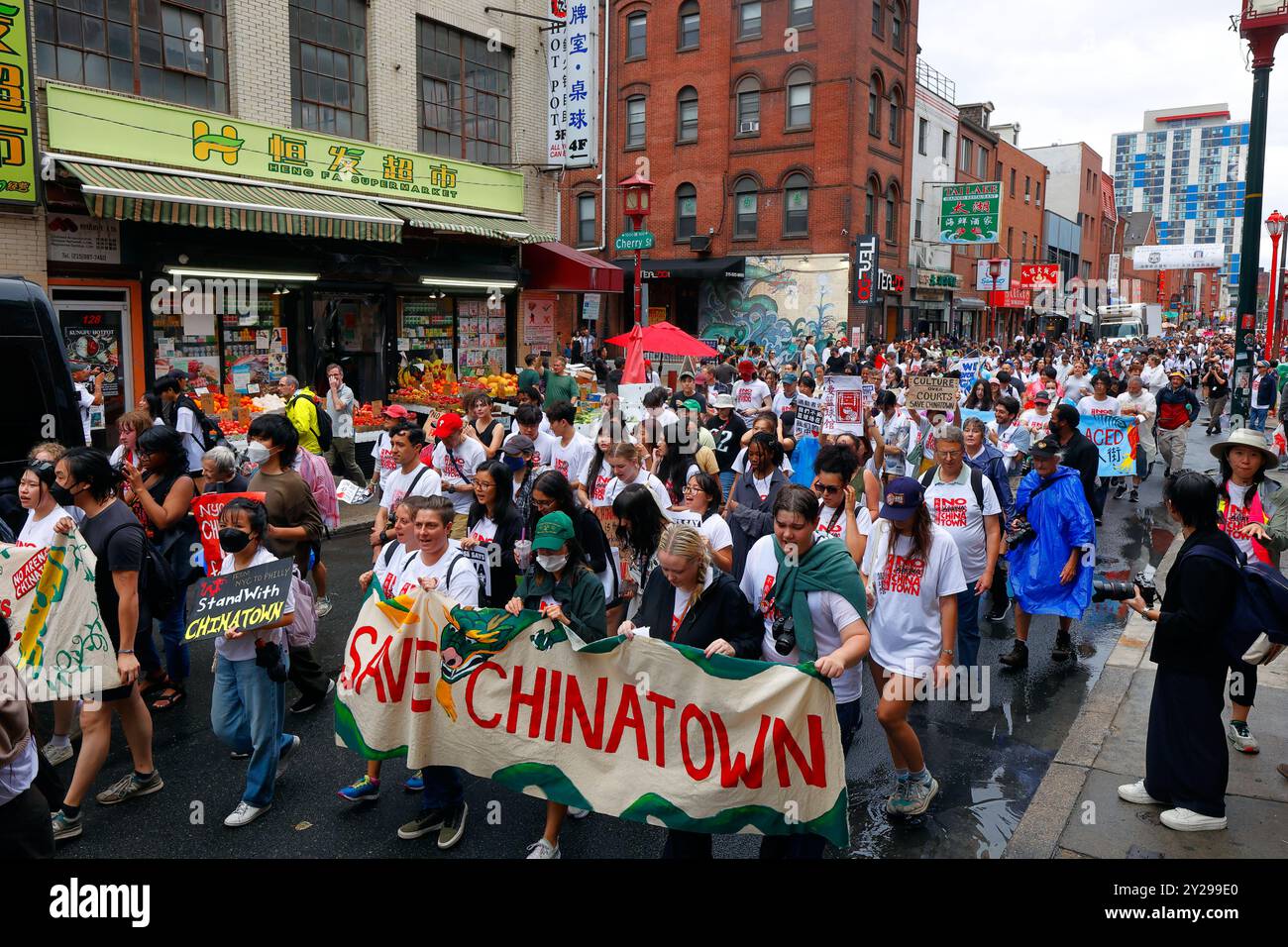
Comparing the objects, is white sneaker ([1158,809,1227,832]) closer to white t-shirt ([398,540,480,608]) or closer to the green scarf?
the green scarf

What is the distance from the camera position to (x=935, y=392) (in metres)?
9.93

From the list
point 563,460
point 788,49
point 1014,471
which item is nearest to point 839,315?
point 788,49

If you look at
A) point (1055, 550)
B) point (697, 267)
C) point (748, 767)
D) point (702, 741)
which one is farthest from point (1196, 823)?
point (697, 267)

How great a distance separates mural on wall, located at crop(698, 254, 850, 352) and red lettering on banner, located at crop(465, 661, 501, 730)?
30.3 meters

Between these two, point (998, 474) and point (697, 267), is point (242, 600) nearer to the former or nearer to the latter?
point (998, 474)

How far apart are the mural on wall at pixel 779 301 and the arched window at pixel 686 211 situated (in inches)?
89.6

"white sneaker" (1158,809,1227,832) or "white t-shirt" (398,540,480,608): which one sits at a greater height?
"white t-shirt" (398,540,480,608)

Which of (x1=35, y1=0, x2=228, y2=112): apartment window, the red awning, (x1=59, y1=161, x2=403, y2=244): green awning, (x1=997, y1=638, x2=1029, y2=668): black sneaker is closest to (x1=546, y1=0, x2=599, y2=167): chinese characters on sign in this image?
the red awning

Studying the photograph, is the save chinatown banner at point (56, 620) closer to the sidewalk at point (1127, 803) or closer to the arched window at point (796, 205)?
the sidewalk at point (1127, 803)

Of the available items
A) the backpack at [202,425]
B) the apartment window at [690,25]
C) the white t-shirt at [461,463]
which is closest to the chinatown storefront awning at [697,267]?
the apartment window at [690,25]

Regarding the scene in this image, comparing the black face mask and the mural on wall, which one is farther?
the mural on wall

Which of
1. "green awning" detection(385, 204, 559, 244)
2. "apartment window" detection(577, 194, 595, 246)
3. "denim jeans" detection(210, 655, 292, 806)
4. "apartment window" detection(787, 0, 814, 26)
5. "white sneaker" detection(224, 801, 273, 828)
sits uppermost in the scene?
"apartment window" detection(787, 0, 814, 26)

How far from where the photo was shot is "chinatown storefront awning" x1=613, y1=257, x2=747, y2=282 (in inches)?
1389
